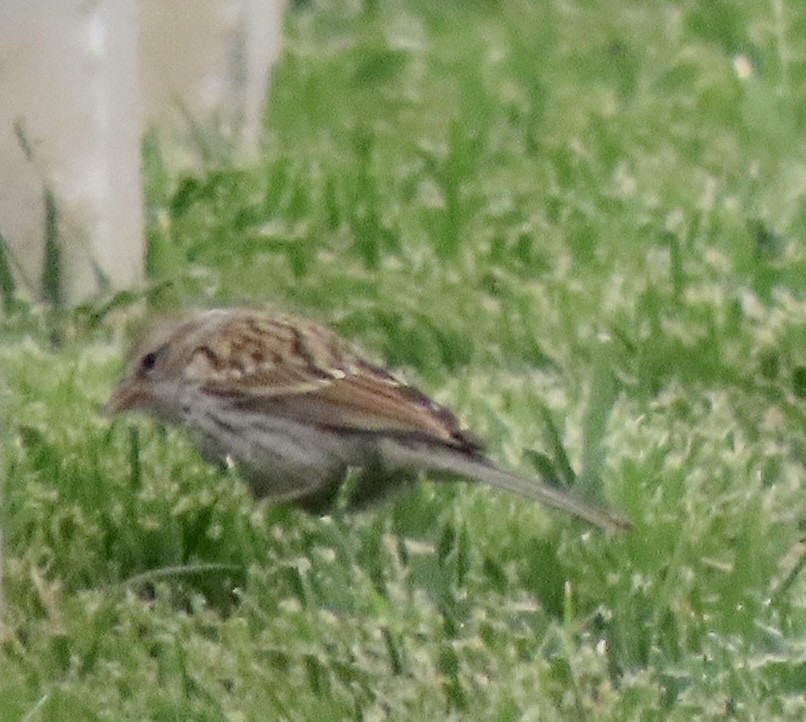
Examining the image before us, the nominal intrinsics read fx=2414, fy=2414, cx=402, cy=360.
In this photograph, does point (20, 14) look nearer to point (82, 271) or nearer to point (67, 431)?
point (82, 271)

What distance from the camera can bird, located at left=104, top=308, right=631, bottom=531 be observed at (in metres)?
4.70

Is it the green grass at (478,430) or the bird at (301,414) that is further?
the bird at (301,414)

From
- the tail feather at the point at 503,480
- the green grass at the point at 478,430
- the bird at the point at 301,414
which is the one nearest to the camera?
the green grass at the point at 478,430

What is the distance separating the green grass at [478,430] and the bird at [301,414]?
0.07 metres

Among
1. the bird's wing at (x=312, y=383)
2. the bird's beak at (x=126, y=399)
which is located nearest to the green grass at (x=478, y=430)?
the bird's beak at (x=126, y=399)

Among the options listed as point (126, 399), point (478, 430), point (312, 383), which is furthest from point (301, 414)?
point (478, 430)

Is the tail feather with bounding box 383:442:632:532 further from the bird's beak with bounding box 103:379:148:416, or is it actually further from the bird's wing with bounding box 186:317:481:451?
the bird's beak with bounding box 103:379:148:416

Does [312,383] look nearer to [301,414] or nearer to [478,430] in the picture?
[301,414]

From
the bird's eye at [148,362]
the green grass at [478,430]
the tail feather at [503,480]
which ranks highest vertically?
the bird's eye at [148,362]

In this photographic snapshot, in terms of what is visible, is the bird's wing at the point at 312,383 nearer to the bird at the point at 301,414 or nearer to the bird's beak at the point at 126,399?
the bird at the point at 301,414

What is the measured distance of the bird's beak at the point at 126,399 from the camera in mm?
5062

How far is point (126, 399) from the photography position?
509 cm

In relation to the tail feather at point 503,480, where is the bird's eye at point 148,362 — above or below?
above

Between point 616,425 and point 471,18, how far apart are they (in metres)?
6.31
